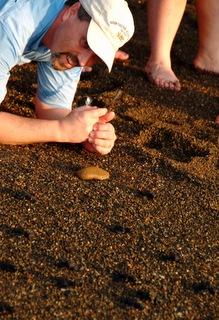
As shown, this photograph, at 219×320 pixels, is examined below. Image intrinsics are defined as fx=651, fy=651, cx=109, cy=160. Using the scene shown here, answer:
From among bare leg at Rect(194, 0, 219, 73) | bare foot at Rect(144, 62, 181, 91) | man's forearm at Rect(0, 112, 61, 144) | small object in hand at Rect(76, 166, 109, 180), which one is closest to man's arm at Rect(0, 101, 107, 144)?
man's forearm at Rect(0, 112, 61, 144)

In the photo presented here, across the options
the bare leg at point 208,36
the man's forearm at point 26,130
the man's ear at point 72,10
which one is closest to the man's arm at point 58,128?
the man's forearm at point 26,130

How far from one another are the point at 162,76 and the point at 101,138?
1101 millimetres

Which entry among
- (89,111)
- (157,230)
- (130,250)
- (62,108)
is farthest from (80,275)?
(62,108)

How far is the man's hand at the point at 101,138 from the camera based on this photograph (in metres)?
2.97

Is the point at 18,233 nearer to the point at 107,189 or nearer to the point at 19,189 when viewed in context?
the point at 19,189

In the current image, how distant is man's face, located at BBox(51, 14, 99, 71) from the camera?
2.70 meters

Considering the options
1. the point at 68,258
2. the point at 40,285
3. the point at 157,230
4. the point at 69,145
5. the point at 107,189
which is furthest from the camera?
the point at 69,145

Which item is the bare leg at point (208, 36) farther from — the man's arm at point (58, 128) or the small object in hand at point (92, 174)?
the small object in hand at point (92, 174)

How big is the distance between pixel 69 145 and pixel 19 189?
523 millimetres

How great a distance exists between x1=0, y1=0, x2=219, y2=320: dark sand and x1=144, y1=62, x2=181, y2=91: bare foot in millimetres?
279

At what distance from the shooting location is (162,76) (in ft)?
12.9

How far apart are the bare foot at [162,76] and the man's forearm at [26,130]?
1.17 meters

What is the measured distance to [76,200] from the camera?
8.63ft

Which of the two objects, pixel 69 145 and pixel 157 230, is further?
pixel 69 145
